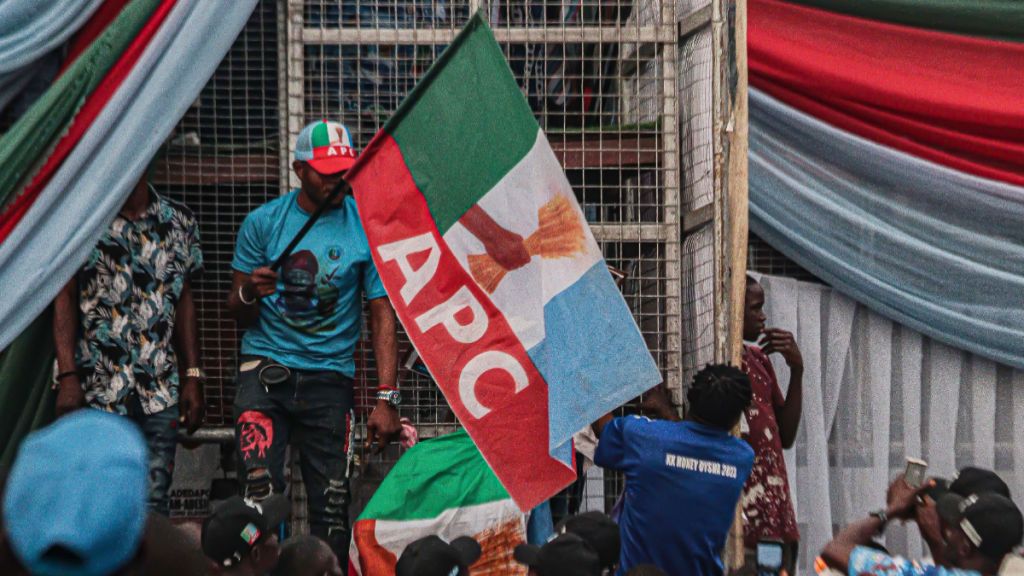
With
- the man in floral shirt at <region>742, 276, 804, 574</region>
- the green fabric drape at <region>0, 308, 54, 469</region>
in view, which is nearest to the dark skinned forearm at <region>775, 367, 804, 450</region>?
the man in floral shirt at <region>742, 276, 804, 574</region>

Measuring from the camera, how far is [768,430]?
22.7 feet

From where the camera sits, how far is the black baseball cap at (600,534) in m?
5.19

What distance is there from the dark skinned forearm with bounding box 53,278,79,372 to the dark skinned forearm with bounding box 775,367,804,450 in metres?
3.35

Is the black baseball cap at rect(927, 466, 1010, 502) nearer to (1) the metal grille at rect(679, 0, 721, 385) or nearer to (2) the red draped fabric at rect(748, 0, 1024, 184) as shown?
(1) the metal grille at rect(679, 0, 721, 385)

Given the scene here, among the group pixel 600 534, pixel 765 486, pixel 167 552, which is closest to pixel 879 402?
pixel 765 486

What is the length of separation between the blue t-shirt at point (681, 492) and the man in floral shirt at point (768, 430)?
1.05 meters

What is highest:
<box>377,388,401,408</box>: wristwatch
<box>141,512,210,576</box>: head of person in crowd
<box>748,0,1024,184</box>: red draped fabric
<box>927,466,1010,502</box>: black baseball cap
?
<box>748,0,1024,184</box>: red draped fabric

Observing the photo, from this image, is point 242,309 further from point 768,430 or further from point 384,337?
point 768,430

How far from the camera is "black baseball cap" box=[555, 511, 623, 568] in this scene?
5.19 m

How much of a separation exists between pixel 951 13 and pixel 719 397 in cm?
301

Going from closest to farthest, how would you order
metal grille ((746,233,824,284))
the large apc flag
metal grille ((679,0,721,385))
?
the large apc flag
metal grille ((679,0,721,385))
metal grille ((746,233,824,284))

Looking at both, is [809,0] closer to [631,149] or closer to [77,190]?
[631,149]

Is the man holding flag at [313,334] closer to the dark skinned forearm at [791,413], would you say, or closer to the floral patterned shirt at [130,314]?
the floral patterned shirt at [130,314]

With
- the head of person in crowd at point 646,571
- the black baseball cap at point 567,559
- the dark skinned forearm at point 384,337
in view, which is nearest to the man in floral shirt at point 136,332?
the dark skinned forearm at point 384,337
